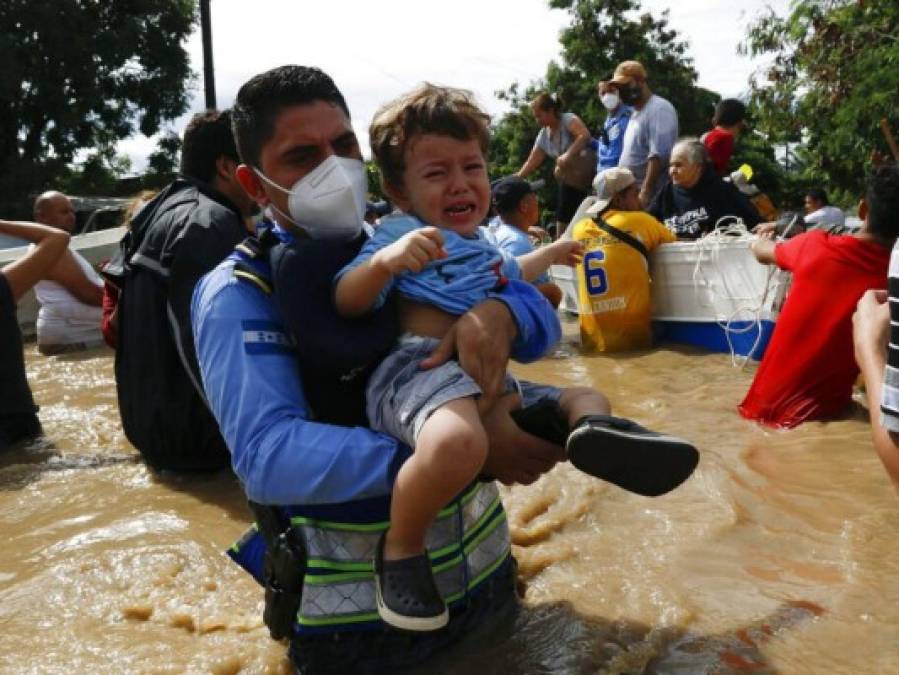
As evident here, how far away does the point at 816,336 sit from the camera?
4605 millimetres

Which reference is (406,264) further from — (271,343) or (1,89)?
(1,89)

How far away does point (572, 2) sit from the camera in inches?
1130

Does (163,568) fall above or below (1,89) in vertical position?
below

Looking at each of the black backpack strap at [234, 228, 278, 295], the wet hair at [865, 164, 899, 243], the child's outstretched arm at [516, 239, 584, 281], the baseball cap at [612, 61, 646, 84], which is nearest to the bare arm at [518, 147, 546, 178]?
the baseball cap at [612, 61, 646, 84]

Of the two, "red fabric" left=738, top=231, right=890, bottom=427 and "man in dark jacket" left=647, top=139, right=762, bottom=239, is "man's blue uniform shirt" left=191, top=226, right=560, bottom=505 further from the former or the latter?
"man in dark jacket" left=647, top=139, right=762, bottom=239

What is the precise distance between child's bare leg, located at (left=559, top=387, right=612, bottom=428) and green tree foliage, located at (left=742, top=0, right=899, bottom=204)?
9.95 meters

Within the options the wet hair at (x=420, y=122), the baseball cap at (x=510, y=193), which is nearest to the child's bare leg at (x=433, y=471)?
the wet hair at (x=420, y=122)

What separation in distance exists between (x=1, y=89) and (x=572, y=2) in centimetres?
1672

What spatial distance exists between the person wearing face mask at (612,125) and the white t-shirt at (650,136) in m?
0.17

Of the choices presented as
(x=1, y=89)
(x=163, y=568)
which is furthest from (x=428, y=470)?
(x=1, y=89)

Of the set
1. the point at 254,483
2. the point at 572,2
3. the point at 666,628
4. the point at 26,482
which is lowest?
the point at 26,482

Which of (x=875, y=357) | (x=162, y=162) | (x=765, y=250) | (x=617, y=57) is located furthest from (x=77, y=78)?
(x=875, y=357)

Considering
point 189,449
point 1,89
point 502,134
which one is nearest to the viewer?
point 189,449

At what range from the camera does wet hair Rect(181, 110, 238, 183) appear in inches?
165
